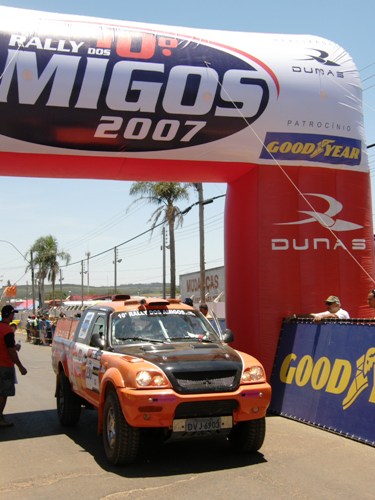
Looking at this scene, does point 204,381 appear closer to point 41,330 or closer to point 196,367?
point 196,367

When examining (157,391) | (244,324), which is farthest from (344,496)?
(244,324)

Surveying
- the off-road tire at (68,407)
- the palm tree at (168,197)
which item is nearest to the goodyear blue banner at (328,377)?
the off-road tire at (68,407)

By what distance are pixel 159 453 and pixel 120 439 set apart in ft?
3.12

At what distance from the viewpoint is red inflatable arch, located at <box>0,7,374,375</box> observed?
8893 mm

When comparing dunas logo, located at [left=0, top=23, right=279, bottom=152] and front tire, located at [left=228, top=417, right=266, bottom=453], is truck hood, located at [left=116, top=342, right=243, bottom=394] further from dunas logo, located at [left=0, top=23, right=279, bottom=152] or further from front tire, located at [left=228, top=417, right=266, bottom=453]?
dunas logo, located at [left=0, top=23, right=279, bottom=152]

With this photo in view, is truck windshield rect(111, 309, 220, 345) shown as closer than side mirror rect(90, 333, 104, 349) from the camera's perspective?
No

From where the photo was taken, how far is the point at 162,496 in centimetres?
530

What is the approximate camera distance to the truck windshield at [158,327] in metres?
7.29

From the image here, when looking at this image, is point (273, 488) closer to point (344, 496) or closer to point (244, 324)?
point (344, 496)

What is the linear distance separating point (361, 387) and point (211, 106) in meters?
4.97

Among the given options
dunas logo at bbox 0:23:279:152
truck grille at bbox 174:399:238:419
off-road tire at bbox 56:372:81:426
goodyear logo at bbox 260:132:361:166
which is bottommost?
off-road tire at bbox 56:372:81:426

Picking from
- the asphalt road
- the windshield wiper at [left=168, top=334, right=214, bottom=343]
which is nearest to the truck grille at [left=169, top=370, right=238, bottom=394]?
the asphalt road

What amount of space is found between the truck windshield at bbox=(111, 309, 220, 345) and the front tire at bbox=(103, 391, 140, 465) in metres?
1.04

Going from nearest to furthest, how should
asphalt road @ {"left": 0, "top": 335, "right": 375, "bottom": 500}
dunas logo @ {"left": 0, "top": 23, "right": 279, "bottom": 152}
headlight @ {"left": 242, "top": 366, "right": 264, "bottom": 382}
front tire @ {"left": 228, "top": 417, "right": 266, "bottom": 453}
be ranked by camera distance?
asphalt road @ {"left": 0, "top": 335, "right": 375, "bottom": 500}
headlight @ {"left": 242, "top": 366, "right": 264, "bottom": 382}
front tire @ {"left": 228, "top": 417, "right": 266, "bottom": 453}
dunas logo @ {"left": 0, "top": 23, "right": 279, "bottom": 152}
